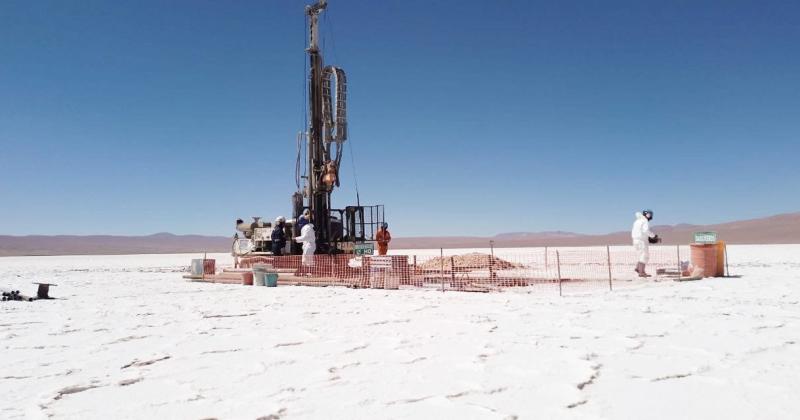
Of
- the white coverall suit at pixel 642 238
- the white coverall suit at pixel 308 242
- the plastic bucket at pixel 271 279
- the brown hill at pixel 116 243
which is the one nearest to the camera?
the white coverall suit at pixel 642 238

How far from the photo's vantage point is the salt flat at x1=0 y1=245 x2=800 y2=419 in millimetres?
3377

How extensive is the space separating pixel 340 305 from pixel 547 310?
123 inches

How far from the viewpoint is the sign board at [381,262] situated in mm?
11875

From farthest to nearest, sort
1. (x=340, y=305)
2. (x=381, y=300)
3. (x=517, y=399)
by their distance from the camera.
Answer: (x=381, y=300), (x=340, y=305), (x=517, y=399)

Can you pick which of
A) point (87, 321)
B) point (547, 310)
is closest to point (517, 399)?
point (547, 310)

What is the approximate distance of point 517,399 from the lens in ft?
11.4

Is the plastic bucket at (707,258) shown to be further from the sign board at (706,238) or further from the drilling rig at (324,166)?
the drilling rig at (324,166)

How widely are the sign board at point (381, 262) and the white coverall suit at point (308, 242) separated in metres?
1.97

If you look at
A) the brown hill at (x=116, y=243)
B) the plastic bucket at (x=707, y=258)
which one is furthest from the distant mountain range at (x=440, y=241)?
the plastic bucket at (x=707, y=258)

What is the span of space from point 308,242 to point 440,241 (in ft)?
433

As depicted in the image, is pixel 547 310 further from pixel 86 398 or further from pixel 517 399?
pixel 86 398

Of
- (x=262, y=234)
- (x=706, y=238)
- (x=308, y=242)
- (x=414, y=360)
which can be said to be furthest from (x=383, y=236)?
(x=414, y=360)

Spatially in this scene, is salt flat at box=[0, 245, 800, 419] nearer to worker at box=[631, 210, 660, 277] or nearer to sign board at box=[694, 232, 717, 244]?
sign board at box=[694, 232, 717, 244]

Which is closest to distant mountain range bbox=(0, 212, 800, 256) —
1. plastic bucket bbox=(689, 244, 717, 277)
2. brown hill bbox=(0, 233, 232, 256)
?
brown hill bbox=(0, 233, 232, 256)
